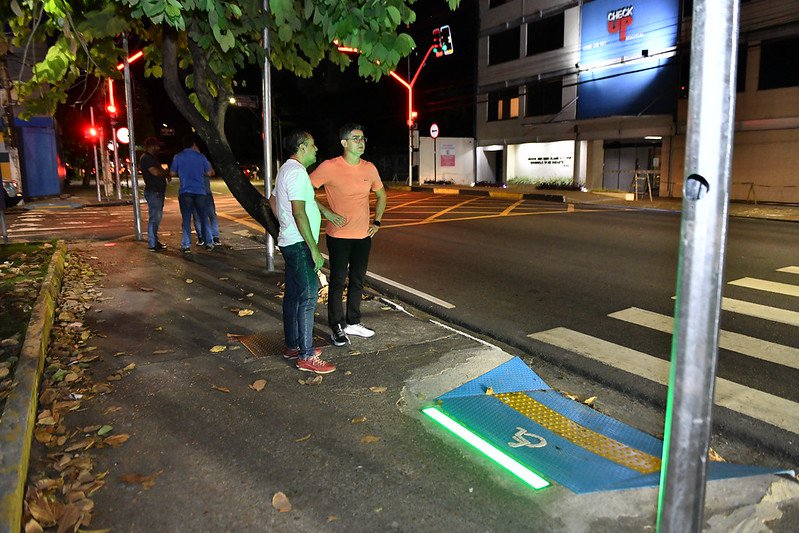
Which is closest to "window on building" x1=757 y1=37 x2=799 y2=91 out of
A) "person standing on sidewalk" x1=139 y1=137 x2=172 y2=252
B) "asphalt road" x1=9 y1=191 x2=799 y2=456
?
"asphalt road" x1=9 y1=191 x2=799 y2=456

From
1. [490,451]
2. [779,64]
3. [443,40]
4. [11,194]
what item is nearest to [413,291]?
[490,451]

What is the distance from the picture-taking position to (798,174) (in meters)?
20.5

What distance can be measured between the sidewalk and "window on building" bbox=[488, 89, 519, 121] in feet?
93.0

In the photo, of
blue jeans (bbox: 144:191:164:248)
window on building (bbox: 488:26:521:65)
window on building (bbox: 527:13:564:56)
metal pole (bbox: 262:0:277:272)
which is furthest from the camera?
window on building (bbox: 488:26:521:65)

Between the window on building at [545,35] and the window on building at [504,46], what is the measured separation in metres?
0.96

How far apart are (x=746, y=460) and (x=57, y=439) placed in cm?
436

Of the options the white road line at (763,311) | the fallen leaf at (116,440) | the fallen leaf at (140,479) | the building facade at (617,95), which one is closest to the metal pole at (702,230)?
the fallen leaf at (140,479)

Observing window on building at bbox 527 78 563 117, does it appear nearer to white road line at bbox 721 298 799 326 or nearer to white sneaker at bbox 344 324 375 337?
white road line at bbox 721 298 799 326

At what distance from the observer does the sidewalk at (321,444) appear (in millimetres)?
3045

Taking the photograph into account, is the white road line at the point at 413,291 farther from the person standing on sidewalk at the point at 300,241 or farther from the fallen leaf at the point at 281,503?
the fallen leaf at the point at 281,503

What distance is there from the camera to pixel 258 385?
4.73 metres

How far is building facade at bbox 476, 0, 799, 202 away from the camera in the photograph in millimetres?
20672

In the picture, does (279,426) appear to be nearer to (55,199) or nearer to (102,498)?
(102,498)

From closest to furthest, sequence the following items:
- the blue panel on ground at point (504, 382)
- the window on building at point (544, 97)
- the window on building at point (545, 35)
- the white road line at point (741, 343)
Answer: the blue panel on ground at point (504, 382), the white road line at point (741, 343), the window on building at point (545, 35), the window on building at point (544, 97)
